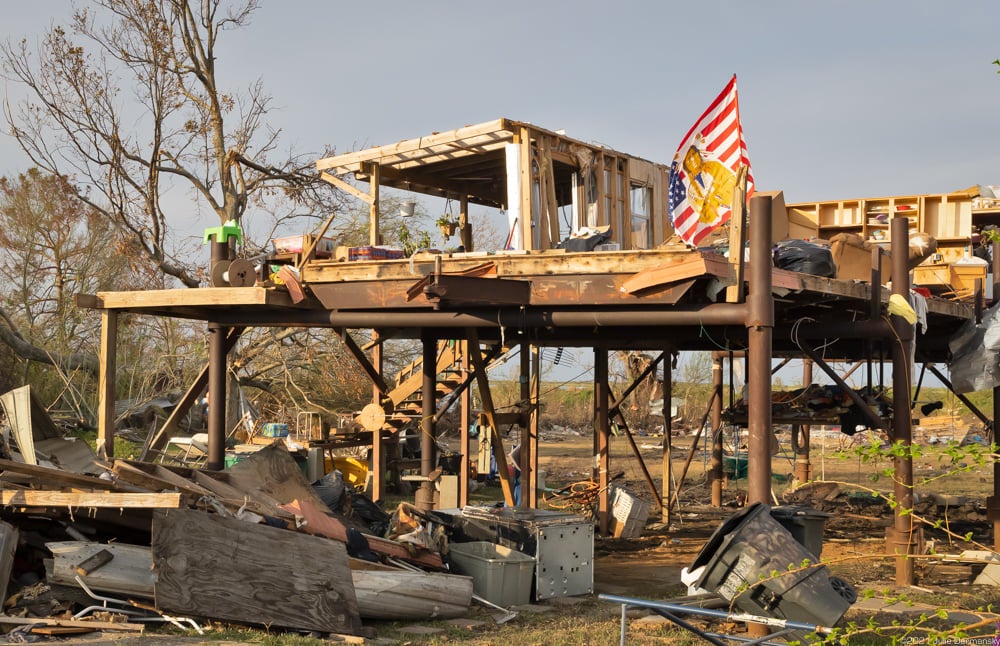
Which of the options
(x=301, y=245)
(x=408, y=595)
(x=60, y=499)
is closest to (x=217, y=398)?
(x=301, y=245)

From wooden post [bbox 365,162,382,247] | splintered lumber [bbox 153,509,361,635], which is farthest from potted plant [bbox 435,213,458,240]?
splintered lumber [bbox 153,509,361,635]

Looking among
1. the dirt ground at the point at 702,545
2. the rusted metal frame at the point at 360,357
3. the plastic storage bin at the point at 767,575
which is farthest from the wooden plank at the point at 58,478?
the rusted metal frame at the point at 360,357

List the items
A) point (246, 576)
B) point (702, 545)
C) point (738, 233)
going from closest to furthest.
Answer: point (246, 576) < point (738, 233) < point (702, 545)

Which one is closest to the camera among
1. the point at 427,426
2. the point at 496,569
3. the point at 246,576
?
the point at 246,576

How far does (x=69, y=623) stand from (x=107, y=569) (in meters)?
0.71

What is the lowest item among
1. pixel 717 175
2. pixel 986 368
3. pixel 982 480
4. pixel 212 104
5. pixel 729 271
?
pixel 982 480

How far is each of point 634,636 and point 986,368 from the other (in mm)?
8039

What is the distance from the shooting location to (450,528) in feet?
40.9

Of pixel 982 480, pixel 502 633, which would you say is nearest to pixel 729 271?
pixel 502 633

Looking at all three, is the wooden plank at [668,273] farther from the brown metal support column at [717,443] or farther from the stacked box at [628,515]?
the brown metal support column at [717,443]

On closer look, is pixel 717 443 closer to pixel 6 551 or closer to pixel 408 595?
pixel 408 595

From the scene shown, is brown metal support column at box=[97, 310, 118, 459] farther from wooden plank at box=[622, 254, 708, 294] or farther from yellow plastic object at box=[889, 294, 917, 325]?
yellow plastic object at box=[889, 294, 917, 325]

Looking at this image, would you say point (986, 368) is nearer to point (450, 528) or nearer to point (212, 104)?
point (450, 528)

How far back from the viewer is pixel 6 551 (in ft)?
30.8
